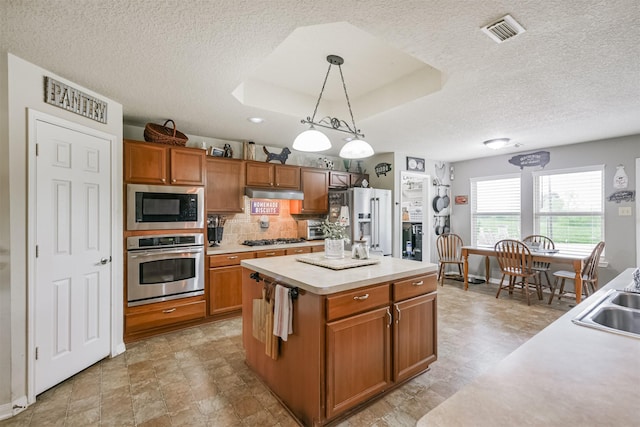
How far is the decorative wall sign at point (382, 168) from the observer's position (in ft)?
17.6

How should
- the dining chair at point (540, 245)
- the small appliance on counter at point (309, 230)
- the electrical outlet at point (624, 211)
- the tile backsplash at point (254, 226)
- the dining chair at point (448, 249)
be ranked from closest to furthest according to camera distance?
1. the electrical outlet at point (624, 211)
2. the tile backsplash at point (254, 226)
3. the dining chair at point (540, 245)
4. the small appliance on counter at point (309, 230)
5. the dining chair at point (448, 249)

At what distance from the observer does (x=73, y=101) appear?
96.3 inches

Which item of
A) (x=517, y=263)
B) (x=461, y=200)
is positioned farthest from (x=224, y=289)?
(x=461, y=200)

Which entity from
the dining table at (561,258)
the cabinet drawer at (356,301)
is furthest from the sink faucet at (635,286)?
the dining table at (561,258)

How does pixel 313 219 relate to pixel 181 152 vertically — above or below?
below

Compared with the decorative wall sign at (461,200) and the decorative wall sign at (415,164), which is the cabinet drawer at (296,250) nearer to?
the decorative wall sign at (415,164)

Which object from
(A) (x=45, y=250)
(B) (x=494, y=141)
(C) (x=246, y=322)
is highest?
(B) (x=494, y=141)

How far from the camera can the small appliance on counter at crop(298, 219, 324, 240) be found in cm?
508

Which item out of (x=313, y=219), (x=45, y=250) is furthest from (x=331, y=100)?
(x=45, y=250)

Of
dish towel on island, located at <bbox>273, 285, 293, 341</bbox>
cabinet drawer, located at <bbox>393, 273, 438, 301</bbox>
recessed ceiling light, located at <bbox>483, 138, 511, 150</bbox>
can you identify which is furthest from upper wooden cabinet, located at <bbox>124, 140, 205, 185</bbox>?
recessed ceiling light, located at <bbox>483, 138, 511, 150</bbox>

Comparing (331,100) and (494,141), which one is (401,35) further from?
(494,141)

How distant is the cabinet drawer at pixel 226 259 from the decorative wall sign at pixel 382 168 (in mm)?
2878

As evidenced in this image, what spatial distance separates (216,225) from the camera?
4191 millimetres

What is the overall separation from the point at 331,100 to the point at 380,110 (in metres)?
0.66
